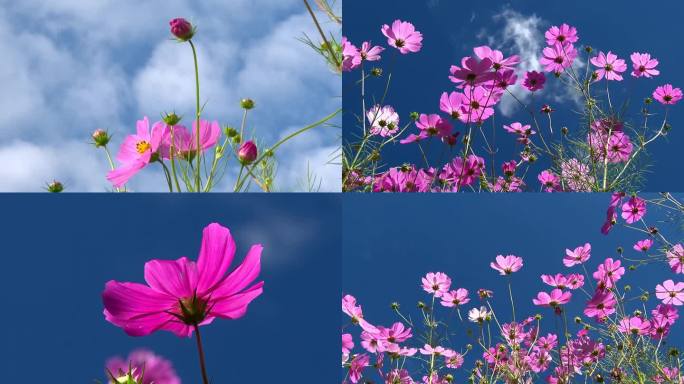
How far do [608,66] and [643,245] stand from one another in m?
0.40

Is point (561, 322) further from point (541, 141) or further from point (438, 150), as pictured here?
point (438, 150)

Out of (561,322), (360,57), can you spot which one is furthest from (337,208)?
(561,322)

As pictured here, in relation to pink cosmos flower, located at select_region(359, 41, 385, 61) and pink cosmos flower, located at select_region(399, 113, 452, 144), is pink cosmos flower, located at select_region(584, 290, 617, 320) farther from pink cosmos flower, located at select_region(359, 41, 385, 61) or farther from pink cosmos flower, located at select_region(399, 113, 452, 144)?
pink cosmos flower, located at select_region(359, 41, 385, 61)

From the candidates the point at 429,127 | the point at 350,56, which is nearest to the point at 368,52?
the point at 350,56

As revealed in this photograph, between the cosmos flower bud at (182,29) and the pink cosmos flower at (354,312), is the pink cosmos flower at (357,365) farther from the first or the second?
the cosmos flower bud at (182,29)

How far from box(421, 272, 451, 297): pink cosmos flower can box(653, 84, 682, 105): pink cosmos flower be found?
1.92 ft

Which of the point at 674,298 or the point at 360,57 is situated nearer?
the point at 360,57

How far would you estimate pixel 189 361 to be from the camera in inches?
34.5

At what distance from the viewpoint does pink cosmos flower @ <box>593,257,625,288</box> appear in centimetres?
122

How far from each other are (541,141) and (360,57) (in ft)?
1.43

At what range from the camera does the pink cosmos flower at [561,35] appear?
1162 millimetres

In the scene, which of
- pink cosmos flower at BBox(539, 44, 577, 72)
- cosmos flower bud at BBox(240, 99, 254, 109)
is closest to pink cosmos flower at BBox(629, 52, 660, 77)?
pink cosmos flower at BBox(539, 44, 577, 72)

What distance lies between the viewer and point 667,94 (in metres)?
1.22

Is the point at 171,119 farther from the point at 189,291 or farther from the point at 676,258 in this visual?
the point at 676,258
